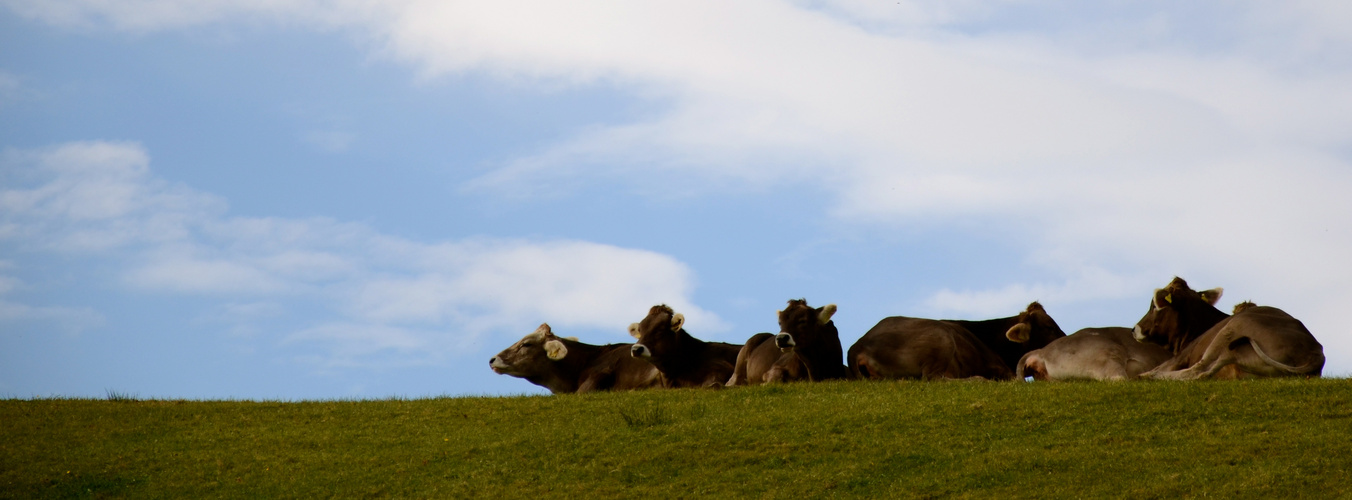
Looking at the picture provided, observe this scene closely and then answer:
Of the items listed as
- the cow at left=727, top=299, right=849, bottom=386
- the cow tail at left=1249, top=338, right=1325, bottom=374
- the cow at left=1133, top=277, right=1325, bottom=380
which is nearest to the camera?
the cow tail at left=1249, top=338, right=1325, bottom=374

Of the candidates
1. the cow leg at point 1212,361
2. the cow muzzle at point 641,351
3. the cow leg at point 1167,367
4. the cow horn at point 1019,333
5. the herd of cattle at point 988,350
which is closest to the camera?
the cow leg at point 1212,361

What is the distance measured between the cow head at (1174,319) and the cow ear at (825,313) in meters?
5.50

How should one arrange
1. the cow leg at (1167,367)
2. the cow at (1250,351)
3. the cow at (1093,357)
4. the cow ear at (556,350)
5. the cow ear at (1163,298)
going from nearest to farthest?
the cow at (1250,351)
the cow leg at (1167,367)
the cow at (1093,357)
the cow ear at (1163,298)
the cow ear at (556,350)

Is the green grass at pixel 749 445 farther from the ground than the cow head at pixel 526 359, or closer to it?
closer to it

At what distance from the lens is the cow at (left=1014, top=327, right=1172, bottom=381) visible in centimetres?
2330

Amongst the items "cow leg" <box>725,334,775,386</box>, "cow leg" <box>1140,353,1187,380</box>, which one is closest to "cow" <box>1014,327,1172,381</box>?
"cow leg" <box>1140,353,1187,380</box>

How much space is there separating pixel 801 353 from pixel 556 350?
710cm

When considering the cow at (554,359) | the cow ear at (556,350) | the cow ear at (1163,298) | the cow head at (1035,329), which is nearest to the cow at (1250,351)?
the cow ear at (1163,298)

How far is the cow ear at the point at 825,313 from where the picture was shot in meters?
26.4

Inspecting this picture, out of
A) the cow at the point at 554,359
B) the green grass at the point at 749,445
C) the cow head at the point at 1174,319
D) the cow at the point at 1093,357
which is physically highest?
the cow at the point at 554,359

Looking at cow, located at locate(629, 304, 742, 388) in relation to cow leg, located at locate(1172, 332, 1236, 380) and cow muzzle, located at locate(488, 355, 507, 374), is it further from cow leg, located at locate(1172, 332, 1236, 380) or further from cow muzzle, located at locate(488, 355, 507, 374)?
cow leg, located at locate(1172, 332, 1236, 380)

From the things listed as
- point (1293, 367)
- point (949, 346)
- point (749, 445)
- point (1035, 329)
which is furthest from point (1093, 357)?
point (749, 445)

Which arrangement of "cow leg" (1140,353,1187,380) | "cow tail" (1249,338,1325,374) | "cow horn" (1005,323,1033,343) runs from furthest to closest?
"cow horn" (1005,323,1033,343) → "cow leg" (1140,353,1187,380) → "cow tail" (1249,338,1325,374)

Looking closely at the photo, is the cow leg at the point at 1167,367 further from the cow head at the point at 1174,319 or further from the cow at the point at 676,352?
the cow at the point at 676,352
